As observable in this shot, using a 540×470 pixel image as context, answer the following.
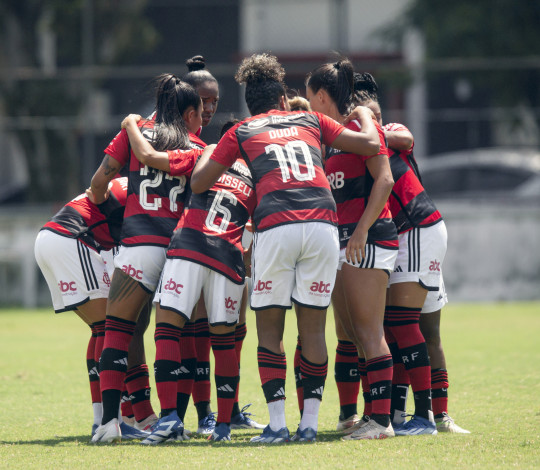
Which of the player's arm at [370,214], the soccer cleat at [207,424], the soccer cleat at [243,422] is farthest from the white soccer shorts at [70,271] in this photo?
the player's arm at [370,214]

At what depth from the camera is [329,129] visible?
533cm

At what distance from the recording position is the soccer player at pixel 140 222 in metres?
5.35

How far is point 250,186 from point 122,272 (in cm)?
96

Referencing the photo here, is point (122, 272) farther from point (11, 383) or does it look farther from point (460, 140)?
point (460, 140)

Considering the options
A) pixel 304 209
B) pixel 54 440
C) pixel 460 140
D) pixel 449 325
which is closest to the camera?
pixel 304 209

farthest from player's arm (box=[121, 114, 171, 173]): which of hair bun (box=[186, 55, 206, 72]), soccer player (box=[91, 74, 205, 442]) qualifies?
hair bun (box=[186, 55, 206, 72])

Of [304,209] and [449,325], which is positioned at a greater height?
[304,209]

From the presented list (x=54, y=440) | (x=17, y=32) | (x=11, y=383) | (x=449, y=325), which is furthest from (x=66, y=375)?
(x=17, y=32)

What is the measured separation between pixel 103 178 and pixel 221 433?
1.73 meters

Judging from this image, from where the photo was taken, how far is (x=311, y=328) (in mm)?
5203

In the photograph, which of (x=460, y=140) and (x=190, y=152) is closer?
(x=190, y=152)

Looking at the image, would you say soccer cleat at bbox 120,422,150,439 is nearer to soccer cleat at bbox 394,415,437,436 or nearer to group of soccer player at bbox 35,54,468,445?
group of soccer player at bbox 35,54,468,445

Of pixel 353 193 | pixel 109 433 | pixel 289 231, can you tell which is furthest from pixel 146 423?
→ pixel 353 193

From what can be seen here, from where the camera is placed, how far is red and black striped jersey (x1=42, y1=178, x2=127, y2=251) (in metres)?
5.92
